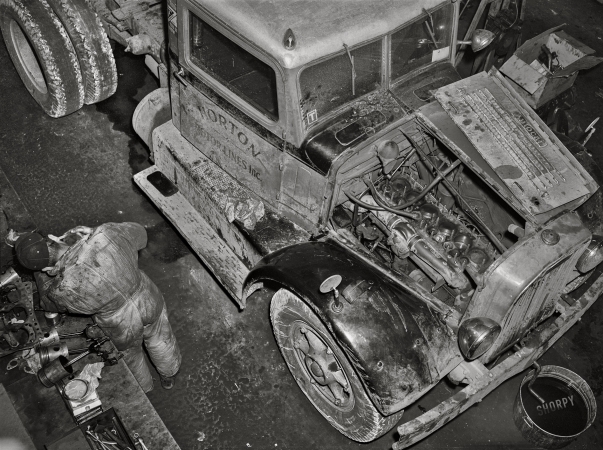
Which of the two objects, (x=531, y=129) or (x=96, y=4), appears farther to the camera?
(x=96, y=4)

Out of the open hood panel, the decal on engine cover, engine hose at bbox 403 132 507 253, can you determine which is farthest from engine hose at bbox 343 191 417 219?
the decal on engine cover

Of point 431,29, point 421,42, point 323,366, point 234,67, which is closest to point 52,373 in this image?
point 323,366

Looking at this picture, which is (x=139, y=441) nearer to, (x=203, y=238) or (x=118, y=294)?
(x=118, y=294)

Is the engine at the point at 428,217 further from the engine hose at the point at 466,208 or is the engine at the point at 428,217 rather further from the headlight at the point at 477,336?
the headlight at the point at 477,336

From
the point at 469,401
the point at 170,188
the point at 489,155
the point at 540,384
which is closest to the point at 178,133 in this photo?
the point at 170,188

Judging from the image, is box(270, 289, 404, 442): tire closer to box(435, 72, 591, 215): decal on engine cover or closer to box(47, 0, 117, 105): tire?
box(435, 72, 591, 215): decal on engine cover

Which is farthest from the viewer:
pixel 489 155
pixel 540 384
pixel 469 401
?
pixel 540 384

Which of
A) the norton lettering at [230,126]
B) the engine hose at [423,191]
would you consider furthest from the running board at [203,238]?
the engine hose at [423,191]

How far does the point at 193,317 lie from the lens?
5410mm

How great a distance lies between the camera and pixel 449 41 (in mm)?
4863

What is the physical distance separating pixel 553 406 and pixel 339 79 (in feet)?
9.42

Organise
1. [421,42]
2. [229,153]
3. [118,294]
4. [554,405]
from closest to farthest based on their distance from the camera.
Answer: [118,294]
[421,42]
[229,153]
[554,405]

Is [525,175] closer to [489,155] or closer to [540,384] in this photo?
[489,155]

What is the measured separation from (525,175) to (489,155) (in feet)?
0.85
